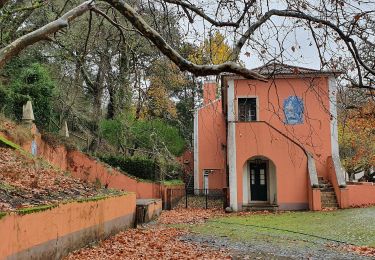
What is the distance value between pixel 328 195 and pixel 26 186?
16520mm

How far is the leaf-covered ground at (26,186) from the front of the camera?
8413 millimetres

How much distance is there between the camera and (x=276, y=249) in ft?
36.4

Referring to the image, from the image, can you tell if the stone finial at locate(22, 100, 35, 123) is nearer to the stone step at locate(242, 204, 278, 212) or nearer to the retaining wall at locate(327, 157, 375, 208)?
the stone step at locate(242, 204, 278, 212)

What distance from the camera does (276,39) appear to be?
635cm

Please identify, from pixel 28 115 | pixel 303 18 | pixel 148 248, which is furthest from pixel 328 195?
pixel 303 18

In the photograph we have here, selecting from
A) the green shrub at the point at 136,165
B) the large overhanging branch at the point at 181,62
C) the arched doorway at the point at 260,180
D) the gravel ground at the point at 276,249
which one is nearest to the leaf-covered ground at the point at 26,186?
the large overhanging branch at the point at 181,62

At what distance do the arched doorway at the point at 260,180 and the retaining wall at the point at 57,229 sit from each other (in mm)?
13299

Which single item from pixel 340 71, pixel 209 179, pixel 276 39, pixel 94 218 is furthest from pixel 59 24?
pixel 209 179

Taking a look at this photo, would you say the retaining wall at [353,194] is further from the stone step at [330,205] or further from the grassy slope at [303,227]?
the grassy slope at [303,227]

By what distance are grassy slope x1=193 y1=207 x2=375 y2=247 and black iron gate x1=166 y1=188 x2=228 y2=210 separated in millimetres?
5976

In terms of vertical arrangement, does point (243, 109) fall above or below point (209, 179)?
above

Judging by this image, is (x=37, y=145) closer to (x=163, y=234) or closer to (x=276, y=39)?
(x=163, y=234)

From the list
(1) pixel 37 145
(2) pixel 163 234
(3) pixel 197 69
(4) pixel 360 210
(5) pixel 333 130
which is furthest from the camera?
(5) pixel 333 130

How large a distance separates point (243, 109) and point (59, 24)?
18.7m
